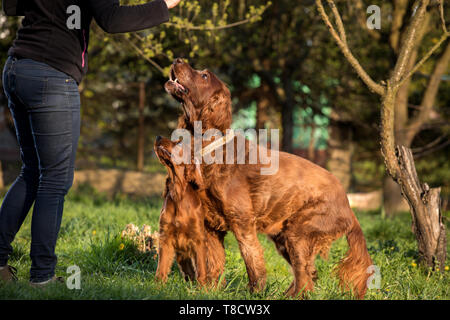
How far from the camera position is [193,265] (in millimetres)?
3016

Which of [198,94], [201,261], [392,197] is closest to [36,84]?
[198,94]

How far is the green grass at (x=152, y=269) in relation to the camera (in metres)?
2.72

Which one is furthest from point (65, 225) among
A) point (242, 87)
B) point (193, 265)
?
point (242, 87)

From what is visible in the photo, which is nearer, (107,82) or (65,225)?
(65,225)

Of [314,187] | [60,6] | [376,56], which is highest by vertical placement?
[376,56]

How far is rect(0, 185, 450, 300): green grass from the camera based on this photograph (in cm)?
272

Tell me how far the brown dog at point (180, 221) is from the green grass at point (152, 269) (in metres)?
0.14

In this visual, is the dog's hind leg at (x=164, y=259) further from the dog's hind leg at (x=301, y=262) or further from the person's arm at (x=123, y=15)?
the person's arm at (x=123, y=15)

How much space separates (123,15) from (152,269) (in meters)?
1.90

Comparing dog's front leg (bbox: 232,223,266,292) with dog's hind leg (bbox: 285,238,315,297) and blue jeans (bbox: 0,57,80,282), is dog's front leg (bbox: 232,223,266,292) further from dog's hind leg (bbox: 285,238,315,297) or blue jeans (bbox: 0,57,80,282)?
blue jeans (bbox: 0,57,80,282)

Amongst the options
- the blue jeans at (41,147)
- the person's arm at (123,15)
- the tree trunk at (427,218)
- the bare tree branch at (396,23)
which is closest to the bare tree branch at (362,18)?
the bare tree branch at (396,23)

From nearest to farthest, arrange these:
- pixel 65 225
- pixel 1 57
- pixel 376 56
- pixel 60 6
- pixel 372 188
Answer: pixel 60 6 → pixel 65 225 → pixel 1 57 → pixel 376 56 → pixel 372 188

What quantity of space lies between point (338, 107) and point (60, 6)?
7850 millimetres

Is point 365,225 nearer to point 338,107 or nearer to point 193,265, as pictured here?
point 193,265
